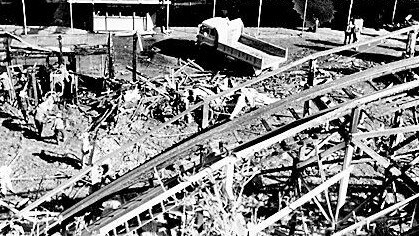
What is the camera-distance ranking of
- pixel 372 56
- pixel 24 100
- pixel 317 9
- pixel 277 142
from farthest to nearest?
pixel 317 9 → pixel 372 56 → pixel 24 100 → pixel 277 142

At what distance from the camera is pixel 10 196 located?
45.3ft

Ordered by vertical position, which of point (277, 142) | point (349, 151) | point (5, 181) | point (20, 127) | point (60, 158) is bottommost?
point (60, 158)

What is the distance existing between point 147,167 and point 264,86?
44.0 ft

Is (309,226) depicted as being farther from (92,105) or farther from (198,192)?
(92,105)

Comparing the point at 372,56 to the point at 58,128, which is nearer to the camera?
the point at 58,128

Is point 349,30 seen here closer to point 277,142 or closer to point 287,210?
point 277,142

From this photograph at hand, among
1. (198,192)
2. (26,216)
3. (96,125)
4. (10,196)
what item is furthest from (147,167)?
(96,125)

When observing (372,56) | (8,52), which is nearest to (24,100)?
(8,52)

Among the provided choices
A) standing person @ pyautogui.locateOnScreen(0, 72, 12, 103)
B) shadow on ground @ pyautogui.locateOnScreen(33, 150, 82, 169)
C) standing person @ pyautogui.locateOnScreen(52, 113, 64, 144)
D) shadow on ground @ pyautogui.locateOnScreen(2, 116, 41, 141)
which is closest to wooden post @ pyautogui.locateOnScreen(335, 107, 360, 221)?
shadow on ground @ pyautogui.locateOnScreen(33, 150, 82, 169)

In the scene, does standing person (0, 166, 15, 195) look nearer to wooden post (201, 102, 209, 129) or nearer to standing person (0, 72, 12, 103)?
wooden post (201, 102, 209, 129)

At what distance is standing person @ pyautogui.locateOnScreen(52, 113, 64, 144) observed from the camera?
1695 cm

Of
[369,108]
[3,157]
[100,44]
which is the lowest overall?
[3,157]

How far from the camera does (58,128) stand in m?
17.0

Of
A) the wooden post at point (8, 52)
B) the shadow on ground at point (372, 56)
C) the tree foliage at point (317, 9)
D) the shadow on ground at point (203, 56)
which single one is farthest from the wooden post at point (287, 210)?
the tree foliage at point (317, 9)
